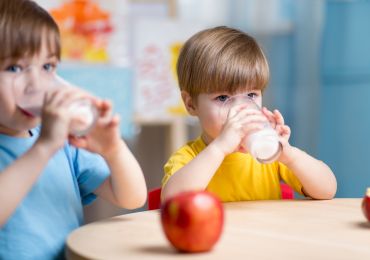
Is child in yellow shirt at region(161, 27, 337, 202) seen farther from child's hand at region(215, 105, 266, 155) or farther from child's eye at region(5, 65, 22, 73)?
child's eye at region(5, 65, 22, 73)

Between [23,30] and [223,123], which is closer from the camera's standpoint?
[23,30]

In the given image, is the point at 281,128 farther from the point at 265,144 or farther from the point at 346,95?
the point at 346,95

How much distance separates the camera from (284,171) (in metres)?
1.34

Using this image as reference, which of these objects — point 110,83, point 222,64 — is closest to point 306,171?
point 222,64

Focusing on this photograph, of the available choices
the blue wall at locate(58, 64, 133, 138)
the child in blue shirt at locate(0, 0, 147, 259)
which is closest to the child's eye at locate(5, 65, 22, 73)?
the child in blue shirt at locate(0, 0, 147, 259)

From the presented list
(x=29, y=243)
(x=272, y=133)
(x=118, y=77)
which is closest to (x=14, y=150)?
(x=29, y=243)

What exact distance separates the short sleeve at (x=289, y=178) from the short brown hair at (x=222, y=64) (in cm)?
16

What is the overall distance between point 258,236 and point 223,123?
1.29ft

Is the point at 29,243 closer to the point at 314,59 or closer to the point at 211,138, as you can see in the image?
the point at 211,138

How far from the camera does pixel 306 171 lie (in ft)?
4.06

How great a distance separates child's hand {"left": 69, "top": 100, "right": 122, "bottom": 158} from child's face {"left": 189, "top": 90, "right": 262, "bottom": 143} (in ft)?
1.09

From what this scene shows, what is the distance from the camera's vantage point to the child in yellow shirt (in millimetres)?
1232

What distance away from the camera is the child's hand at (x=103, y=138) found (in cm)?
96

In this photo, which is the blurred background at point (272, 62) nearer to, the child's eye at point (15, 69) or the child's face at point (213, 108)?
the child's face at point (213, 108)
